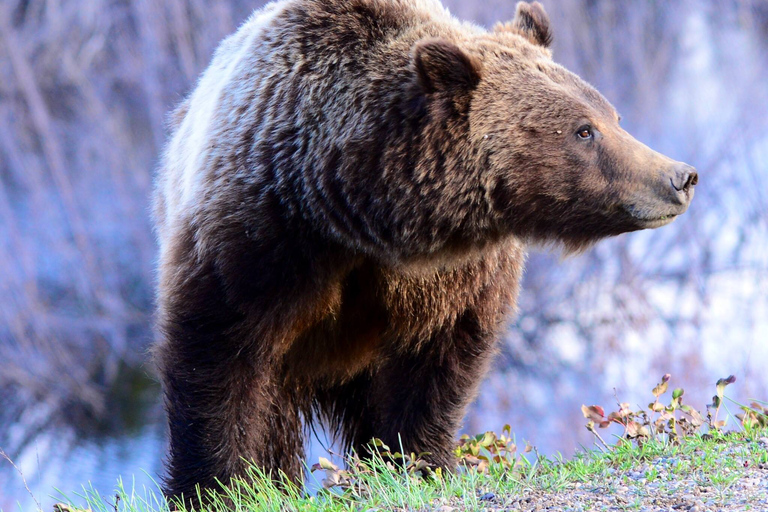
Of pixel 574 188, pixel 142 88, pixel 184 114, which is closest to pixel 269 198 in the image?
pixel 574 188

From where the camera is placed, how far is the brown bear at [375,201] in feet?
13.0

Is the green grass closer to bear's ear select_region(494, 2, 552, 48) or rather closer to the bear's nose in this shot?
the bear's nose

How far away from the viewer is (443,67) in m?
3.90

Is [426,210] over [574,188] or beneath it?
beneath

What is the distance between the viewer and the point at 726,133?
13.7 meters

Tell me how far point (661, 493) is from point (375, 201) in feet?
5.51

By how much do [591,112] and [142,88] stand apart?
10882 millimetres

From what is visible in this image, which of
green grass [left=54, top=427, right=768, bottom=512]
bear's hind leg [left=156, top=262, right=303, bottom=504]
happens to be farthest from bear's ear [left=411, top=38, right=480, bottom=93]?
green grass [left=54, top=427, right=768, bottom=512]

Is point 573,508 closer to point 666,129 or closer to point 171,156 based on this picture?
point 171,156

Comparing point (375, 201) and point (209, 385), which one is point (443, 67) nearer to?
point (375, 201)

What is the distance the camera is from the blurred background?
12453mm

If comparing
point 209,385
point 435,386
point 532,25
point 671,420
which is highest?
point 532,25

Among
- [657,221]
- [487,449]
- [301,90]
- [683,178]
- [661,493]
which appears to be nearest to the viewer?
[661,493]

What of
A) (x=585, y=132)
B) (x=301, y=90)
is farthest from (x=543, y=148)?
(x=301, y=90)
